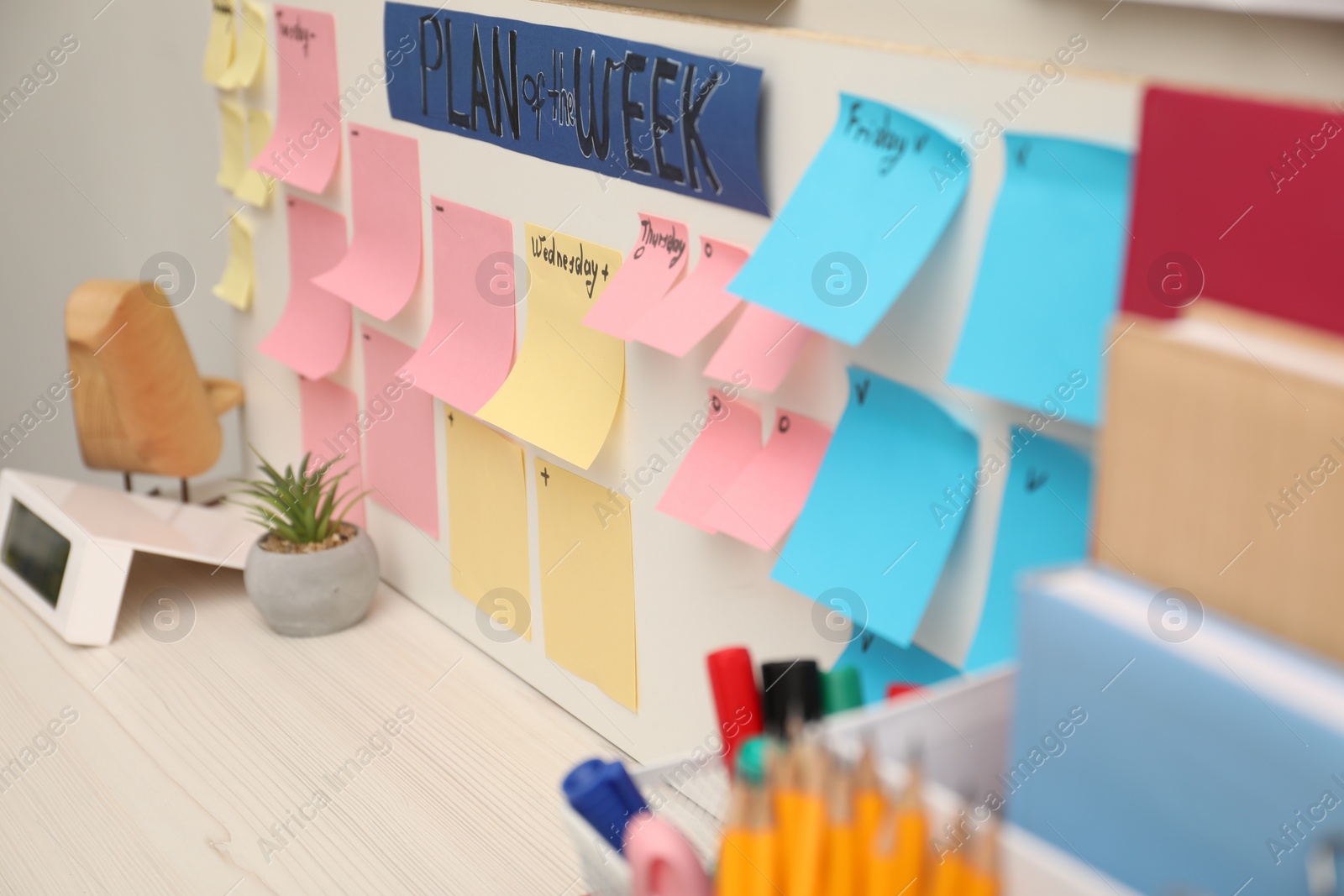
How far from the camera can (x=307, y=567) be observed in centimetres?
96

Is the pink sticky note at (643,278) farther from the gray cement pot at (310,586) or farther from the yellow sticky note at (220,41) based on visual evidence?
the yellow sticky note at (220,41)

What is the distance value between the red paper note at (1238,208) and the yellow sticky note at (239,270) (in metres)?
0.95

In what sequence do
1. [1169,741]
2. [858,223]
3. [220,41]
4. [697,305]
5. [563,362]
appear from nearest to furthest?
[1169,741], [858,223], [697,305], [563,362], [220,41]

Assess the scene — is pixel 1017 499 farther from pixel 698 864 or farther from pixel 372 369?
pixel 372 369

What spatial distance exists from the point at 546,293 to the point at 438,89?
0.18 metres

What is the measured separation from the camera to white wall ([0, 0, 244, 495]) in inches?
55.3

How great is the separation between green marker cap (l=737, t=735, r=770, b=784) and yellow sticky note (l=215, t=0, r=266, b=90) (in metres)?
0.89

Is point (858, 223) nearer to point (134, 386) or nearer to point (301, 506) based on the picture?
point (301, 506)

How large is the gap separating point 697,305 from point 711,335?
22 mm

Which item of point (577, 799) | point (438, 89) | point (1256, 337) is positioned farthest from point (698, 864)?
point (438, 89)

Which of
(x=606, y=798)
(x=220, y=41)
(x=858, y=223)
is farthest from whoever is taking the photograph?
(x=220, y=41)

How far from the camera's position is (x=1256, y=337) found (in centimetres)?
33

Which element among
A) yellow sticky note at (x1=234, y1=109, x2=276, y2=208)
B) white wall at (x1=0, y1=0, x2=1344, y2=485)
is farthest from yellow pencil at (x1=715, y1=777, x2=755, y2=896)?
white wall at (x1=0, y1=0, x2=1344, y2=485)

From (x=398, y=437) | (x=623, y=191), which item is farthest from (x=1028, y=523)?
(x=398, y=437)
